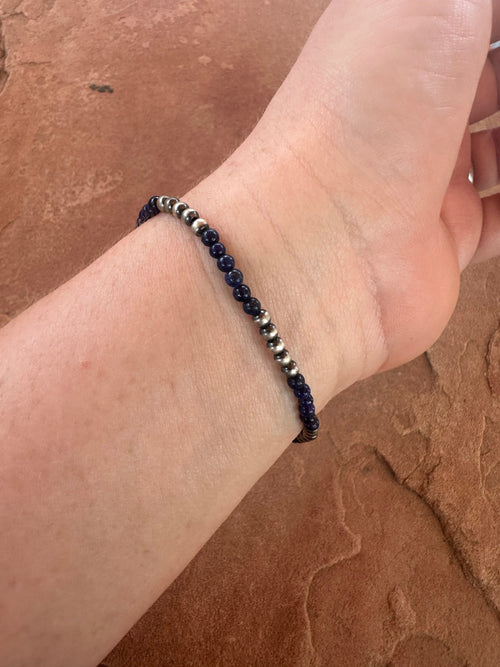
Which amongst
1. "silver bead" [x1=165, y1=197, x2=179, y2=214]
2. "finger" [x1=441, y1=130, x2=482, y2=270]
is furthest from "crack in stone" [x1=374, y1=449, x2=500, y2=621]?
"silver bead" [x1=165, y1=197, x2=179, y2=214]

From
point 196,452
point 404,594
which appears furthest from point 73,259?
point 404,594

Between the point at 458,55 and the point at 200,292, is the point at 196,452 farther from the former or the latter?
the point at 458,55

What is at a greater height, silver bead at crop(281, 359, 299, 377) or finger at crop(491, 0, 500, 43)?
finger at crop(491, 0, 500, 43)

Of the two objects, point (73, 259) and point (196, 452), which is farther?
point (73, 259)

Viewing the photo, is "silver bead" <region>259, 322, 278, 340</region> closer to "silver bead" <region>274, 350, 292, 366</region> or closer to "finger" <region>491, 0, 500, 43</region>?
"silver bead" <region>274, 350, 292, 366</region>

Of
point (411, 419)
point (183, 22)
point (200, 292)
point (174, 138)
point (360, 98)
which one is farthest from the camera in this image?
point (183, 22)

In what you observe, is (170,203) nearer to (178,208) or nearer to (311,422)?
(178,208)
